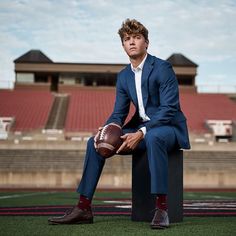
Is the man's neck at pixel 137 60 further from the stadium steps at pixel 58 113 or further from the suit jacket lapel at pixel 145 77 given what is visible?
the stadium steps at pixel 58 113

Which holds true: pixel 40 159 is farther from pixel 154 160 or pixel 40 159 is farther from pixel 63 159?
pixel 154 160

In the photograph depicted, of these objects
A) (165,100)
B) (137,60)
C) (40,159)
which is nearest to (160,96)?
(165,100)

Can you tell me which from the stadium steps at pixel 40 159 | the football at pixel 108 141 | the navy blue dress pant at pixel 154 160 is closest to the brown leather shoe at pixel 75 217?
the navy blue dress pant at pixel 154 160

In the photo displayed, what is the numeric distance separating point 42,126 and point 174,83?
3107 cm

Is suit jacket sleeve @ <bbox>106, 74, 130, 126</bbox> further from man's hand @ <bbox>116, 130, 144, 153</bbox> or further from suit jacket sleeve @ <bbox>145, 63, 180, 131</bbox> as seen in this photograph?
man's hand @ <bbox>116, 130, 144, 153</bbox>

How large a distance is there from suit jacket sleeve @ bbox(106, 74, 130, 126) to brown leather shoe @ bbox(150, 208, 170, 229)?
1.00m

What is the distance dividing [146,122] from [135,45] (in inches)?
26.7

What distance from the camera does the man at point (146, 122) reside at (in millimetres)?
4395

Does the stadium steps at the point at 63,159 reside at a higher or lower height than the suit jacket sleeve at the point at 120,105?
lower

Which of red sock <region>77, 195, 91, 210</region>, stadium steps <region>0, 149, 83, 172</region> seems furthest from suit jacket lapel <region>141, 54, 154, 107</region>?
stadium steps <region>0, 149, 83, 172</region>

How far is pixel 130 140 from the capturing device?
447 cm

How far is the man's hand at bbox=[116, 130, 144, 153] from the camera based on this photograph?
4.46 m

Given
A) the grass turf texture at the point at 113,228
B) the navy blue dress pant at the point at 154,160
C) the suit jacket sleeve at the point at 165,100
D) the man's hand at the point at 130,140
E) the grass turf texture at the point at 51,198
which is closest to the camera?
the grass turf texture at the point at 113,228

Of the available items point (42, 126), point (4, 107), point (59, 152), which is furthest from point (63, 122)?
point (59, 152)
